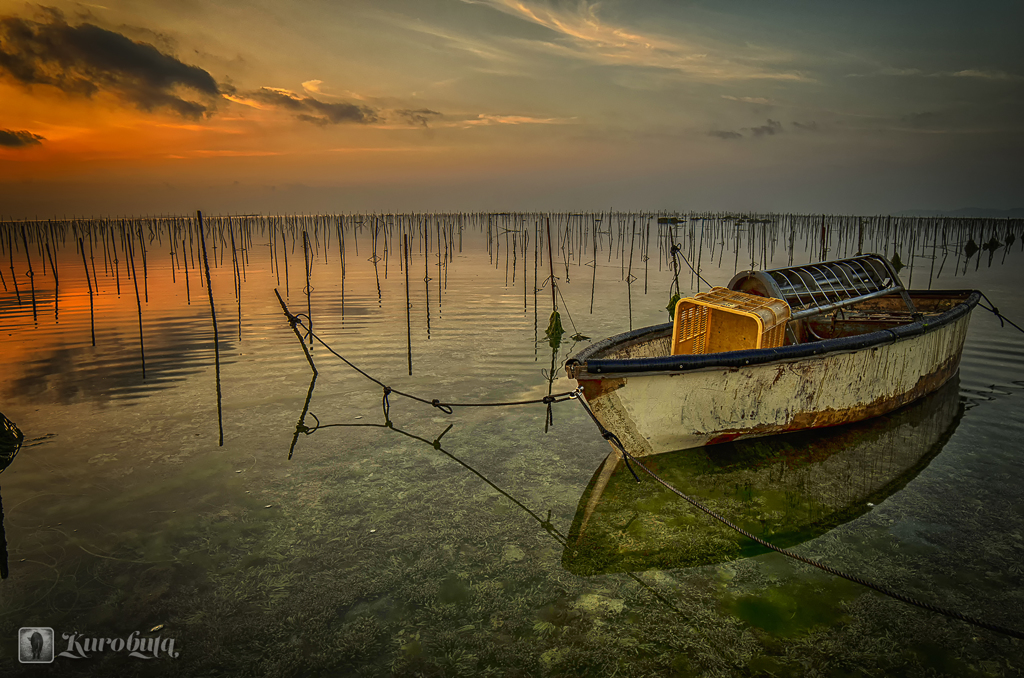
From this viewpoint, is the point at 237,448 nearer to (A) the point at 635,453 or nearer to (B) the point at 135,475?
(B) the point at 135,475

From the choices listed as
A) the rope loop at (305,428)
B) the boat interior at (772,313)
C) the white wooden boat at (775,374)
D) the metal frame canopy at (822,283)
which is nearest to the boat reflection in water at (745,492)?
the white wooden boat at (775,374)

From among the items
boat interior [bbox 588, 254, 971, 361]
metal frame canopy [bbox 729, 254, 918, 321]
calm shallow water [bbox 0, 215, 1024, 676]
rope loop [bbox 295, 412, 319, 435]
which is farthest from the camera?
metal frame canopy [bbox 729, 254, 918, 321]

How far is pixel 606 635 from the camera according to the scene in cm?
423

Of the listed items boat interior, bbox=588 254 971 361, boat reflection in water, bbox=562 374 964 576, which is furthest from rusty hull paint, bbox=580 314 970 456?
boat interior, bbox=588 254 971 361

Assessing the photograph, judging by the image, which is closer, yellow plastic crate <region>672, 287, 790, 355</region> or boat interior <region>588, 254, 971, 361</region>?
yellow plastic crate <region>672, 287, 790, 355</region>

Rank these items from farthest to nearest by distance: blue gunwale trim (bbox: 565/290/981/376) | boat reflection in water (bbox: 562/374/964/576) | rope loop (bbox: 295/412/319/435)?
rope loop (bbox: 295/412/319/435) → blue gunwale trim (bbox: 565/290/981/376) → boat reflection in water (bbox: 562/374/964/576)

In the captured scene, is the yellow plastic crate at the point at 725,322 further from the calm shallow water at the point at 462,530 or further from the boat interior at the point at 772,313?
the calm shallow water at the point at 462,530

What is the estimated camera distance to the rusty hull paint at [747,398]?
6.41 meters

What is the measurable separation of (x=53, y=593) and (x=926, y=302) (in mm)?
15155

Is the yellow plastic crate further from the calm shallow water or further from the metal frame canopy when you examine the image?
the calm shallow water

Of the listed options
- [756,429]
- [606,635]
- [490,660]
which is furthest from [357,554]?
[756,429]

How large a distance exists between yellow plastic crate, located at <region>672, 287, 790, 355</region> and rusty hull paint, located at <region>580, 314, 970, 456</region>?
2.61 ft

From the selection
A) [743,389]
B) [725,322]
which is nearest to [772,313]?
[725,322]

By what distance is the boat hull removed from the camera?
6.32 metres
